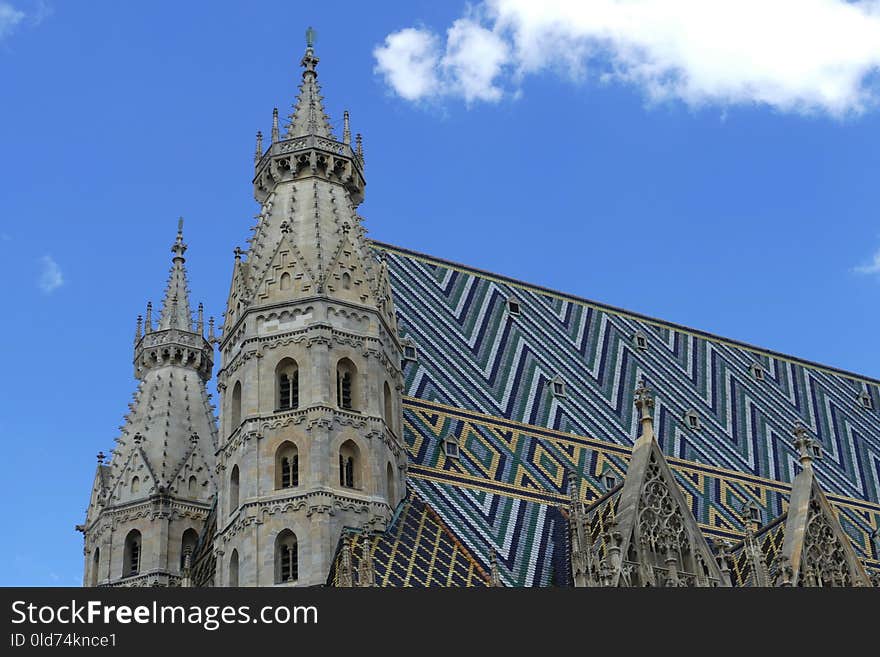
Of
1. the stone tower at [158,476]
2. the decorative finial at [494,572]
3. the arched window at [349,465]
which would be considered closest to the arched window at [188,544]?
the stone tower at [158,476]

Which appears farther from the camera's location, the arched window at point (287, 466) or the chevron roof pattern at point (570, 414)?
the chevron roof pattern at point (570, 414)

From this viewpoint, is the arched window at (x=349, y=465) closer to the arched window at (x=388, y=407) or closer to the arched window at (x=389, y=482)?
the arched window at (x=389, y=482)

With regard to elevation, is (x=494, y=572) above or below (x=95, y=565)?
below

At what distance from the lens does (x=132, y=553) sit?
33.3 m

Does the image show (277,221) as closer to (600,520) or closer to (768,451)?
(600,520)

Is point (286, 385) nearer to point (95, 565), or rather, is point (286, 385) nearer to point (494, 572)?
point (494, 572)

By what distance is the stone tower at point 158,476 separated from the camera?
32.9m

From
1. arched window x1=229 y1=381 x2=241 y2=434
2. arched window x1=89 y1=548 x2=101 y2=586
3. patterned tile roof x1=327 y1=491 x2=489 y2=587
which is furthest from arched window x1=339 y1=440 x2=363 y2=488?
arched window x1=89 y1=548 x2=101 y2=586

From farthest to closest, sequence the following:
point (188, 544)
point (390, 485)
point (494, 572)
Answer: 1. point (188, 544)
2. point (390, 485)
3. point (494, 572)

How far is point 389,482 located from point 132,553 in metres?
7.34

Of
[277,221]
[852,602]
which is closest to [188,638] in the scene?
[852,602]

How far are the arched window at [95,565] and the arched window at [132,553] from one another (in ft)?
1.95

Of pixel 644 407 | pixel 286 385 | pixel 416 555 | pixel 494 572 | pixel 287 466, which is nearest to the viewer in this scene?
pixel 494 572

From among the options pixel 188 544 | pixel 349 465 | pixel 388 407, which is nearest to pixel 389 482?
pixel 349 465
